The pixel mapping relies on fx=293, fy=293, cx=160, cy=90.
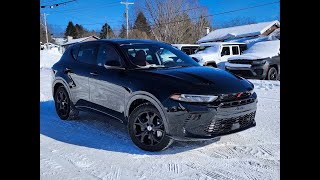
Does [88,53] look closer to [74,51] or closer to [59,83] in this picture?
[74,51]

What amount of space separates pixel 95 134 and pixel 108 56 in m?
1.19

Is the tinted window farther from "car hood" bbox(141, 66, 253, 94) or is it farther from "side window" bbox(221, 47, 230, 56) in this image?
"side window" bbox(221, 47, 230, 56)

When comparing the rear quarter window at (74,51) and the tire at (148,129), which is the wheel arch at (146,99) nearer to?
the tire at (148,129)

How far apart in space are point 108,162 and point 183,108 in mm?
1056

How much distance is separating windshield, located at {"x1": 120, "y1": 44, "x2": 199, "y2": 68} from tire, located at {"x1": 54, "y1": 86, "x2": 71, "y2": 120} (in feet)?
5.24

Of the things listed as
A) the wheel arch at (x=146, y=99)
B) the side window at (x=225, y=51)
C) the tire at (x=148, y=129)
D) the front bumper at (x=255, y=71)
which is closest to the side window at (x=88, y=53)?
the wheel arch at (x=146, y=99)

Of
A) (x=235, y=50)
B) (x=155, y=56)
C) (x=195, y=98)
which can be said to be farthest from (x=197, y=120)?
(x=235, y=50)

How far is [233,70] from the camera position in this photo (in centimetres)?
1091

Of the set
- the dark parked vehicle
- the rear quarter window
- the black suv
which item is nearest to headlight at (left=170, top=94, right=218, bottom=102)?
the black suv

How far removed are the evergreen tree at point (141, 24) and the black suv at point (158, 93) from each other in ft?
46.5

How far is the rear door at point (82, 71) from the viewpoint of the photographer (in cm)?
468
